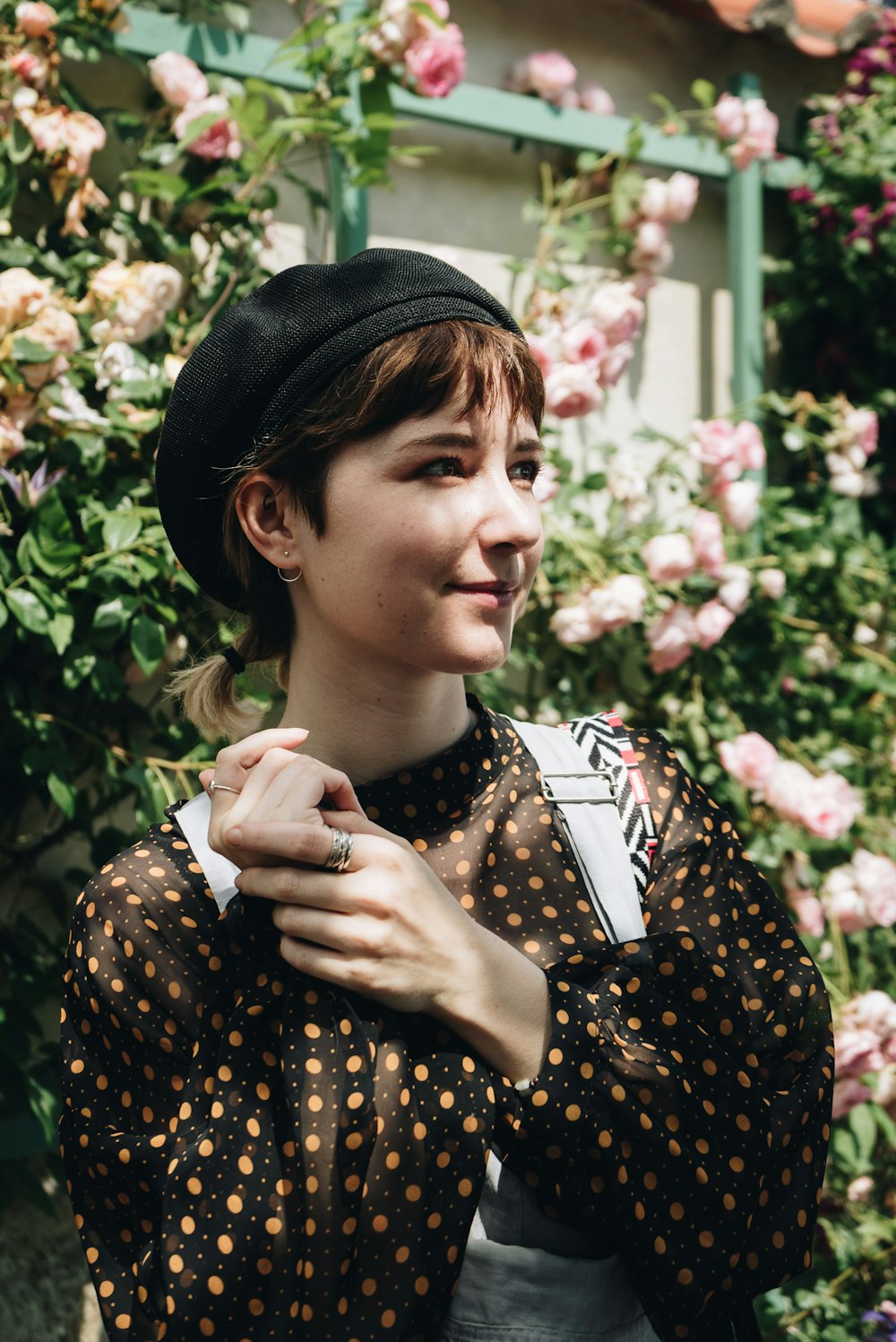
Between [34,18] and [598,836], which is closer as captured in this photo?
[598,836]

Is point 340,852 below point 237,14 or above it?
below

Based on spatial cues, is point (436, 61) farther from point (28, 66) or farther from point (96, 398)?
point (96, 398)

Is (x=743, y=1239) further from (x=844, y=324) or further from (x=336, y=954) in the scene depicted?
(x=844, y=324)

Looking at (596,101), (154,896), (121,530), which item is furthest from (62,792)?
(596,101)

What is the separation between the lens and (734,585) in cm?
288

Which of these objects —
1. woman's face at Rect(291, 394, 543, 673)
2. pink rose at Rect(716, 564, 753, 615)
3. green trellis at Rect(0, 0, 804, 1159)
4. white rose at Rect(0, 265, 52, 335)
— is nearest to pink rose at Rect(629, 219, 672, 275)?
green trellis at Rect(0, 0, 804, 1159)

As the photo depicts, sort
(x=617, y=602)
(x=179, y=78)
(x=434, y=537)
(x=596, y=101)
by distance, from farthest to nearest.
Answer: (x=596, y=101) < (x=617, y=602) < (x=179, y=78) < (x=434, y=537)

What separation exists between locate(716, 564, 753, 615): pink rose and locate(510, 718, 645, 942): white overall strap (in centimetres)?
156

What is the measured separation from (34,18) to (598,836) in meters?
1.92

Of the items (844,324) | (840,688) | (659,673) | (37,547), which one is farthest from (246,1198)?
(844,324)

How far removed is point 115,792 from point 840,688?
1.99m

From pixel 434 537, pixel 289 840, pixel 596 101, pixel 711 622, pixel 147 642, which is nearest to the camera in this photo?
pixel 289 840

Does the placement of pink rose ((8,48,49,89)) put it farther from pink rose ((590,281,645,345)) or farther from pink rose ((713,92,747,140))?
pink rose ((713,92,747,140))

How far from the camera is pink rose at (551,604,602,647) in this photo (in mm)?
2766
